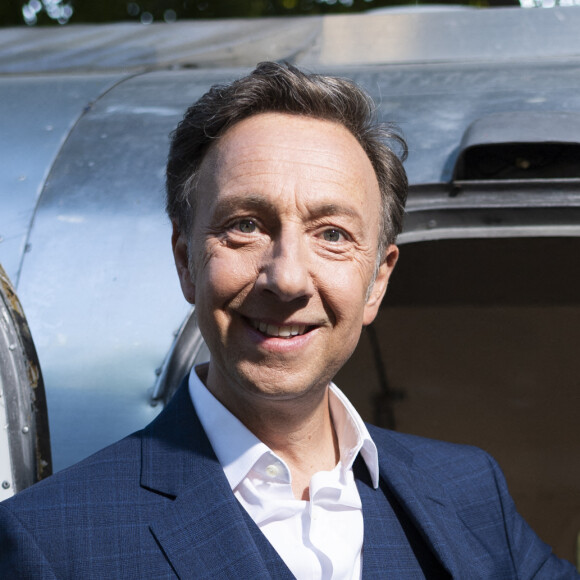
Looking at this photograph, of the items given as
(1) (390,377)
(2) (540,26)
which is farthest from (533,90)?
(1) (390,377)

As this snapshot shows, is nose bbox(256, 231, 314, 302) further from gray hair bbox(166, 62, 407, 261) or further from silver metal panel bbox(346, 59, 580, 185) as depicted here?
silver metal panel bbox(346, 59, 580, 185)

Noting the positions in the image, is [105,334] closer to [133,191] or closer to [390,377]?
[133,191]

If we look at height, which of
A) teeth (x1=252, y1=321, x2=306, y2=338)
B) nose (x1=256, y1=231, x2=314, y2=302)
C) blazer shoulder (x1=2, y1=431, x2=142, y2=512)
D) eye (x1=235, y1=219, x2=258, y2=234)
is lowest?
blazer shoulder (x1=2, y1=431, x2=142, y2=512)

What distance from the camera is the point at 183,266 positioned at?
1444mm

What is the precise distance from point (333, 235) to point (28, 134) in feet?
3.98

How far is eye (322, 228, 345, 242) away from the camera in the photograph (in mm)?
1337

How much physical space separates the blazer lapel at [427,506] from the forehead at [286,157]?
0.51 m

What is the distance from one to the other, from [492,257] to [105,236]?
2.00 meters

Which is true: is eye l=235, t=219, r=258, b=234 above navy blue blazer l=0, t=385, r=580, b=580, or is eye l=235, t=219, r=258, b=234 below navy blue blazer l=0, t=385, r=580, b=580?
above

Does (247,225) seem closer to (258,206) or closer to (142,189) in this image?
(258,206)

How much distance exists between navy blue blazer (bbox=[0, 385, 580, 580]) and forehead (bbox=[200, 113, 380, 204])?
0.40 meters

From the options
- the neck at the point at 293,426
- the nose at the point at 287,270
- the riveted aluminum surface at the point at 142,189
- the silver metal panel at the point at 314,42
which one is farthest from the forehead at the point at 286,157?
the silver metal panel at the point at 314,42

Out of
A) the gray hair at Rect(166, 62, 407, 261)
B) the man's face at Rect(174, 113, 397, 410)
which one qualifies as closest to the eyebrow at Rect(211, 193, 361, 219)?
the man's face at Rect(174, 113, 397, 410)

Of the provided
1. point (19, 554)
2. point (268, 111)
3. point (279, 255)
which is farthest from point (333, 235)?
point (19, 554)
